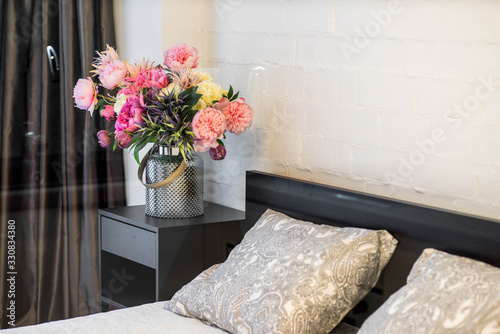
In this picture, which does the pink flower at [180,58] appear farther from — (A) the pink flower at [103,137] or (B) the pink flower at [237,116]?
(A) the pink flower at [103,137]

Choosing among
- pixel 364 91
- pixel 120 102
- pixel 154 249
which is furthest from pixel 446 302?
pixel 120 102

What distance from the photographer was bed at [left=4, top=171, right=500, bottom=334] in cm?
131

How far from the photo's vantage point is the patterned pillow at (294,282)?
156cm

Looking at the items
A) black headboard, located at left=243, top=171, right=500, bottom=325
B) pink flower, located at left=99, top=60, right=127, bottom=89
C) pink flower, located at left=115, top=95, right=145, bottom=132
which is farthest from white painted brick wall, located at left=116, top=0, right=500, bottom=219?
pink flower, located at left=115, top=95, right=145, bottom=132

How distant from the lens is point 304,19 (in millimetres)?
2117

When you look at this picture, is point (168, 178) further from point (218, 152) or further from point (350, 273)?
point (350, 273)

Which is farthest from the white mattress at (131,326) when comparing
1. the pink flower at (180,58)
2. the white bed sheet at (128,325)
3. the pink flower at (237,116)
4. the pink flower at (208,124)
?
the pink flower at (180,58)

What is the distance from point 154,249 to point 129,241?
0.44ft

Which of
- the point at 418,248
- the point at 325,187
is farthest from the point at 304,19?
the point at 418,248

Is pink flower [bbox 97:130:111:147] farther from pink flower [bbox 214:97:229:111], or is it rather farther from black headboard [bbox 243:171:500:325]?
black headboard [bbox 243:171:500:325]

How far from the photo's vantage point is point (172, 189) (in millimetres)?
2260

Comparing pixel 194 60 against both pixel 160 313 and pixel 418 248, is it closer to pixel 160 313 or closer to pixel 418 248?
pixel 160 313

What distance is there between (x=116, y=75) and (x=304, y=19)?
64cm

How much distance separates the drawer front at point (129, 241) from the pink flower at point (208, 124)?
0.38 m
